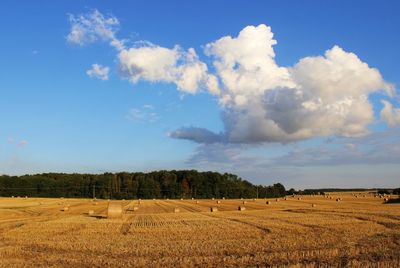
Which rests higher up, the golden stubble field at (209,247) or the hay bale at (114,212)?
the hay bale at (114,212)

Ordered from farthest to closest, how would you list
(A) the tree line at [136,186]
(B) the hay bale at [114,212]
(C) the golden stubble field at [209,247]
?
(A) the tree line at [136,186]
(B) the hay bale at [114,212]
(C) the golden stubble field at [209,247]

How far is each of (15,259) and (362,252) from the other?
394 inches

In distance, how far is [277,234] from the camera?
2080cm

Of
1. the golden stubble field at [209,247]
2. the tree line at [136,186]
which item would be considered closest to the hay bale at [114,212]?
the golden stubble field at [209,247]

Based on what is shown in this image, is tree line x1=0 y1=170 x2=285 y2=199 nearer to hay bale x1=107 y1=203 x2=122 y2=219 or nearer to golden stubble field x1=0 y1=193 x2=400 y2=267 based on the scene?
hay bale x1=107 y1=203 x2=122 y2=219

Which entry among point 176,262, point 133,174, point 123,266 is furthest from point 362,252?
point 133,174

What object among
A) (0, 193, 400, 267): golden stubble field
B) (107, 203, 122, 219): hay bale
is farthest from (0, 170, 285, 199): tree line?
(0, 193, 400, 267): golden stubble field

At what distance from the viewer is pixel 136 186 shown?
457 feet

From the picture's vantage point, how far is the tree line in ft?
419

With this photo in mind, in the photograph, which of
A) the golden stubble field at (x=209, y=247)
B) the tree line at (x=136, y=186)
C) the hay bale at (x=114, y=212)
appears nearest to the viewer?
the golden stubble field at (x=209, y=247)

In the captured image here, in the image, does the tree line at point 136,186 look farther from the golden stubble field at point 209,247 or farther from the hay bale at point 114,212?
the golden stubble field at point 209,247

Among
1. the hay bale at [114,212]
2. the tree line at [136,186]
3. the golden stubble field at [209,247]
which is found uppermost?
the tree line at [136,186]

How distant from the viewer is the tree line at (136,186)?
419ft

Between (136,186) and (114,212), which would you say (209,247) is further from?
(136,186)
